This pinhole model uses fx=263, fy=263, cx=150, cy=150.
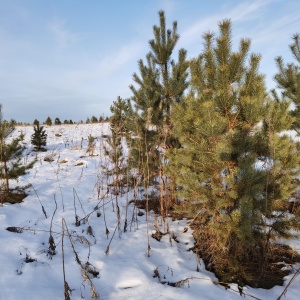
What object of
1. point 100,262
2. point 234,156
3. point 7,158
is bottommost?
point 100,262

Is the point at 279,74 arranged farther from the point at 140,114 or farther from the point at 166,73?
the point at 140,114

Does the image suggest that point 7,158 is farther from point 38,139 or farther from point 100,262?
point 38,139

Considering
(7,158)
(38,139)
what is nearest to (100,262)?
(7,158)

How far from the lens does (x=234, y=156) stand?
3.20m

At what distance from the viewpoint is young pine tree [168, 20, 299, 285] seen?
9.79ft

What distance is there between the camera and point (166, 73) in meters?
5.83

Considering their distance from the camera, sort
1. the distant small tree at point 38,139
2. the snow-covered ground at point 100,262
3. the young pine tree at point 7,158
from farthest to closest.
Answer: the distant small tree at point 38,139
the young pine tree at point 7,158
the snow-covered ground at point 100,262

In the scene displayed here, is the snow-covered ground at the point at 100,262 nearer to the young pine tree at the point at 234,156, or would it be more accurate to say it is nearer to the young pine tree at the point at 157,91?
the young pine tree at the point at 234,156

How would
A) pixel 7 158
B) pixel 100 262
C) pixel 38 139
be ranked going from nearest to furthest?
pixel 100 262, pixel 7 158, pixel 38 139

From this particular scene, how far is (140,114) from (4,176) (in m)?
3.09

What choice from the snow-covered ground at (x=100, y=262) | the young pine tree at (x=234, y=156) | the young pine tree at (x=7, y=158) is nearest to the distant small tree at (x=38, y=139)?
the young pine tree at (x=7, y=158)

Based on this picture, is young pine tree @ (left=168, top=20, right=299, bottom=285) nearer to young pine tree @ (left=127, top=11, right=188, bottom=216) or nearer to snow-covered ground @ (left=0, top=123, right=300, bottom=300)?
snow-covered ground @ (left=0, top=123, right=300, bottom=300)

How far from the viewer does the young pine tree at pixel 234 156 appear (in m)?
2.98

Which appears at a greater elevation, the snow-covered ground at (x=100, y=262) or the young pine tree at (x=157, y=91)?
the young pine tree at (x=157, y=91)
